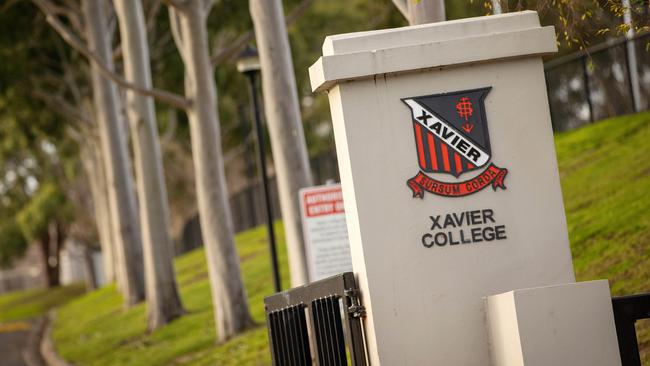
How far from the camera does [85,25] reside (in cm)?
2891

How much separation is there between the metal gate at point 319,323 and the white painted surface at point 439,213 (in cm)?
9

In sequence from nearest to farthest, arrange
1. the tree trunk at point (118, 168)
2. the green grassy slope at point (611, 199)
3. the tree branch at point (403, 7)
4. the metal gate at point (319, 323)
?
the metal gate at point (319, 323), the tree branch at point (403, 7), the green grassy slope at point (611, 199), the tree trunk at point (118, 168)

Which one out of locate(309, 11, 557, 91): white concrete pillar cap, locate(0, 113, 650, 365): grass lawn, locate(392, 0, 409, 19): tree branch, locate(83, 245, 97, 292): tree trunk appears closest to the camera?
locate(309, 11, 557, 91): white concrete pillar cap

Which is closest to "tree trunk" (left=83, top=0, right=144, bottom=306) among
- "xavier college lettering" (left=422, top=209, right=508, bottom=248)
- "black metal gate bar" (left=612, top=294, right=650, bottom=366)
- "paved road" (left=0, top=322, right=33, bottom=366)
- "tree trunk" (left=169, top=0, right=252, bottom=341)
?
"paved road" (left=0, top=322, right=33, bottom=366)

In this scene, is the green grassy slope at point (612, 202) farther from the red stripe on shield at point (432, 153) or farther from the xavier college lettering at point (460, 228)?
the red stripe on shield at point (432, 153)

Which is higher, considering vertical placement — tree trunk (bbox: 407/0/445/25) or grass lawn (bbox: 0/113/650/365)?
tree trunk (bbox: 407/0/445/25)

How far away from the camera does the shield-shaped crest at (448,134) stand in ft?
21.7

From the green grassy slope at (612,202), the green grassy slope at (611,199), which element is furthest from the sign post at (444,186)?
the green grassy slope at (611,199)

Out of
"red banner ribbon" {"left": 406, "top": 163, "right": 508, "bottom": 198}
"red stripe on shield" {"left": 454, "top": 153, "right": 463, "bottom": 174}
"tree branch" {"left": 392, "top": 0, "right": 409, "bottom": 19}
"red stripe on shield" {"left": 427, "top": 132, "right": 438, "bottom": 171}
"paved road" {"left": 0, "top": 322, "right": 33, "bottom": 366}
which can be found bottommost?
"paved road" {"left": 0, "top": 322, "right": 33, "bottom": 366}

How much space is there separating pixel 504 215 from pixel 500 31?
1120 millimetres

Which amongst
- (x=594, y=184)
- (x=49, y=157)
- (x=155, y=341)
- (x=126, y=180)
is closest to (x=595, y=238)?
(x=594, y=184)

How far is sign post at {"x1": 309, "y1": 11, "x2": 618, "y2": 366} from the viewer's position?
6.62 meters

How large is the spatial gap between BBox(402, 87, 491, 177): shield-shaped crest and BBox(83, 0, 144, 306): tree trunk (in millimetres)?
21813

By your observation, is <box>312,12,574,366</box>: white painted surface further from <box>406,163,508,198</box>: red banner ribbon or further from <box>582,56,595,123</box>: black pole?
<box>582,56,595,123</box>: black pole
